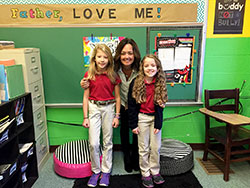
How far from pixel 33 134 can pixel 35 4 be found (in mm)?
1412

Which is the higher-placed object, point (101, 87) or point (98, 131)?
point (101, 87)

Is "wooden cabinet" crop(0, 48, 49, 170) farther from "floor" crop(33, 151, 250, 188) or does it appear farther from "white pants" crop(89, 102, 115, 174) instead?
"white pants" crop(89, 102, 115, 174)

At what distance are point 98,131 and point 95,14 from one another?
1.29 meters

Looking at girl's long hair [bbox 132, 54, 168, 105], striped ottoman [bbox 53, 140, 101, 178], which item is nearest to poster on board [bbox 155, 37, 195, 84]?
girl's long hair [bbox 132, 54, 168, 105]

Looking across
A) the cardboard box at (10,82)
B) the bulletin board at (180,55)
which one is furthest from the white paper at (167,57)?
the cardboard box at (10,82)

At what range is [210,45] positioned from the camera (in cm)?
237

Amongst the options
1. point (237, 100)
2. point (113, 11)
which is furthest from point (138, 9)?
point (237, 100)

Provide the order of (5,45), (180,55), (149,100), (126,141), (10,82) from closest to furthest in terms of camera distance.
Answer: (10,82), (149,100), (5,45), (126,141), (180,55)

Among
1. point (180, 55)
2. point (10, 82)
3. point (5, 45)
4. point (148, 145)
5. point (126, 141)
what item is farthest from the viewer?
point (180, 55)

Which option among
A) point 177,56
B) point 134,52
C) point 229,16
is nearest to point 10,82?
point 134,52

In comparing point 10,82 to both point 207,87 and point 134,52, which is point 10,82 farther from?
point 207,87

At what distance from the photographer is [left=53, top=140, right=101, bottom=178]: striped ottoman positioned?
6.78 ft

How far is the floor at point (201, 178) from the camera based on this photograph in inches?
78.4

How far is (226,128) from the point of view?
1.98m
